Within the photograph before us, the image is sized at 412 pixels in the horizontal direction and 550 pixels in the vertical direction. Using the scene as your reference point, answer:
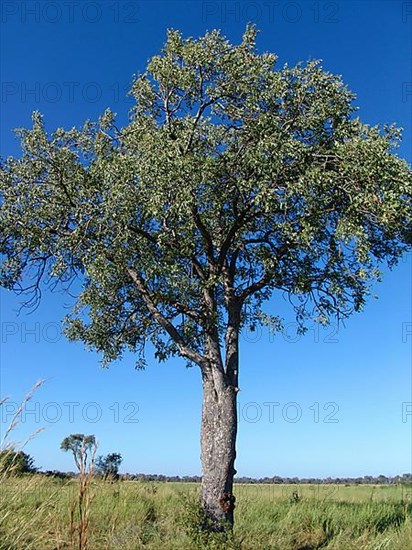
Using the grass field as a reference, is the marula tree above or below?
above

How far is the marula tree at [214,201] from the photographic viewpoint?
1404 cm

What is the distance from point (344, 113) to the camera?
15391 mm

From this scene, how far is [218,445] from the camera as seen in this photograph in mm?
14492

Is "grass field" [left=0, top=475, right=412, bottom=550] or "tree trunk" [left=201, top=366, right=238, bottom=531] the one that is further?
"tree trunk" [left=201, top=366, right=238, bottom=531]

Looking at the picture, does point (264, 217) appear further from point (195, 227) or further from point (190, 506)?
point (190, 506)

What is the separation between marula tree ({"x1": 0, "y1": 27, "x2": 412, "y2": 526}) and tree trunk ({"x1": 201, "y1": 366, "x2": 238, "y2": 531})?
35mm

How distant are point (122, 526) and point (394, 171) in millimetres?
10169

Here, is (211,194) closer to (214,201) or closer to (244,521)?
(214,201)

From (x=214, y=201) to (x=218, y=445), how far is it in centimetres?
621

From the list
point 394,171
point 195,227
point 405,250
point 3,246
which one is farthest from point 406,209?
point 3,246

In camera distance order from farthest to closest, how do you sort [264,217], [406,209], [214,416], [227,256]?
[227,256]
[264,217]
[214,416]
[406,209]

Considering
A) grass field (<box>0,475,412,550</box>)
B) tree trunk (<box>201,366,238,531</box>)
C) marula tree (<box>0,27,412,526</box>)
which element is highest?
marula tree (<box>0,27,412,526</box>)

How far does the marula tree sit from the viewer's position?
46.1 feet

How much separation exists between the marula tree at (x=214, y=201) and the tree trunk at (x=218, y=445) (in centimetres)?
3
